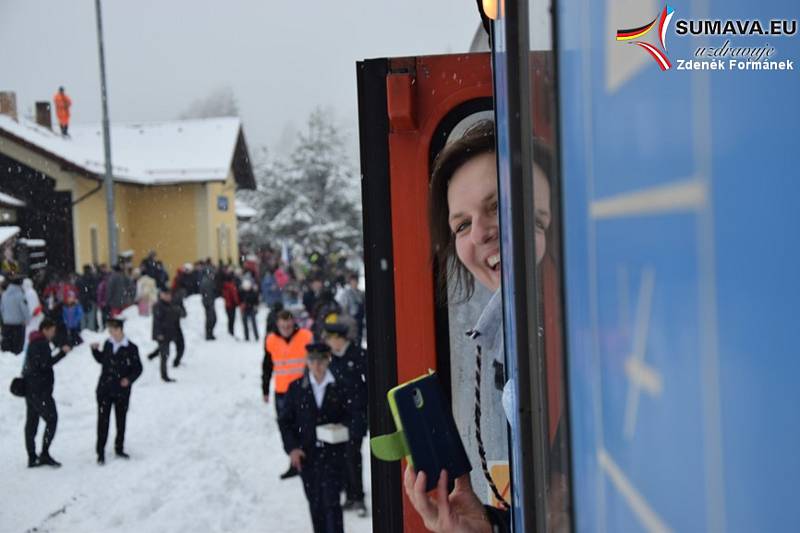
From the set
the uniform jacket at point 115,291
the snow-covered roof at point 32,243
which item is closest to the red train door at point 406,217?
the uniform jacket at point 115,291

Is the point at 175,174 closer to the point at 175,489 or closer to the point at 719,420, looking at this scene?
the point at 175,489

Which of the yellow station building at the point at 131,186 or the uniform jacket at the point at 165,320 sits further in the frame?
the yellow station building at the point at 131,186

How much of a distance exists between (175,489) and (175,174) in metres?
23.7

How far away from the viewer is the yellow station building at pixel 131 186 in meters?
23.2

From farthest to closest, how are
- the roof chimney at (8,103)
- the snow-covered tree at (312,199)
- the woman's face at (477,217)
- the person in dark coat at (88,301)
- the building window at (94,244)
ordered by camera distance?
1. the snow-covered tree at (312,199)
2. the roof chimney at (8,103)
3. the building window at (94,244)
4. the person in dark coat at (88,301)
5. the woman's face at (477,217)

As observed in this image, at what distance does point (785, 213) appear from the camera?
718mm

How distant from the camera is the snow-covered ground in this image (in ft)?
22.7

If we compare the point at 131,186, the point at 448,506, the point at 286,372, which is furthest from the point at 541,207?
the point at 131,186

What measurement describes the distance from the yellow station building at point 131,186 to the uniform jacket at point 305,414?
17036 mm

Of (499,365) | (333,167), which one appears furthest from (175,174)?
(499,365)

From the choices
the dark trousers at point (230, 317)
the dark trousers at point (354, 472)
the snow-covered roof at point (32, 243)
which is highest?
the snow-covered roof at point (32, 243)

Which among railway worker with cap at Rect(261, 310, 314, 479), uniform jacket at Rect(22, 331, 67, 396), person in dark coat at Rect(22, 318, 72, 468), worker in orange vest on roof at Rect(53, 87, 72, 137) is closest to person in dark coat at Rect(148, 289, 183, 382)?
person in dark coat at Rect(22, 318, 72, 468)

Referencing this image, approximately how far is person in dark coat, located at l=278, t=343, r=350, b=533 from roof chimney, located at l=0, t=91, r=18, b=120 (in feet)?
78.5

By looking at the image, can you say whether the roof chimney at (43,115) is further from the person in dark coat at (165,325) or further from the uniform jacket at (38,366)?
the uniform jacket at (38,366)
